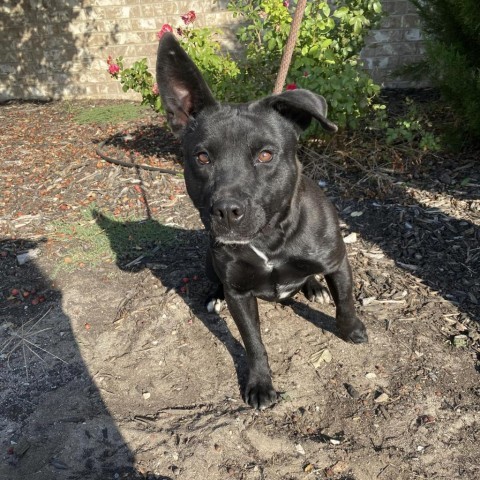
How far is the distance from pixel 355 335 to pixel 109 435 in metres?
1.61

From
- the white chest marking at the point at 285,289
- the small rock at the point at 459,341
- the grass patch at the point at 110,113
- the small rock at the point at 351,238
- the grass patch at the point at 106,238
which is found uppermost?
the white chest marking at the point at 285,289

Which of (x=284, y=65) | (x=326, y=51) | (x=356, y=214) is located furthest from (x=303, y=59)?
(x=284, y=65)

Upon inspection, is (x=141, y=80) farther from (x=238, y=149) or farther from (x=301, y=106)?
(x=301, y=106)

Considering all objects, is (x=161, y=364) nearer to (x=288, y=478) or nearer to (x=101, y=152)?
(x=288, y=478)

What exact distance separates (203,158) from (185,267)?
1.82 m

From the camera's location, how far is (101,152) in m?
6.59

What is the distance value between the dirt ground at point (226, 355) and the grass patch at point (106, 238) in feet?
0.07

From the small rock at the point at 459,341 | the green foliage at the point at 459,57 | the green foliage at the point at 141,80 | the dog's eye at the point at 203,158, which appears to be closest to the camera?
the dog's eye at the point at 203,158

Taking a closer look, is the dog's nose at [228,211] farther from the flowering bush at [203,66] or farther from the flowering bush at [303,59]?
the flowering bush at [203,66]

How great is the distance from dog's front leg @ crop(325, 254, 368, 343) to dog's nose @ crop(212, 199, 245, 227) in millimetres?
871

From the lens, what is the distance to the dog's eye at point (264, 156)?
2564 millimetres

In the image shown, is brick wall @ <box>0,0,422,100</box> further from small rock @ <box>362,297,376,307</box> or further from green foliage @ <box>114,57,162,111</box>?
small rock @ <box>362,297,376,307</box>

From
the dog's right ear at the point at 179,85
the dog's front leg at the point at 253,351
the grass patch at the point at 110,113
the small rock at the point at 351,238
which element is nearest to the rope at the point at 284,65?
the dog's right ear at the point at 179,85

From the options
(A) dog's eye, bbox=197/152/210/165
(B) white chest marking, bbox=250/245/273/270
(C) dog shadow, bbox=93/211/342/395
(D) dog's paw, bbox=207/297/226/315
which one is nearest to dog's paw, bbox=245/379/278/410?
(C) dog shadow, bbox=93/211/342/395
